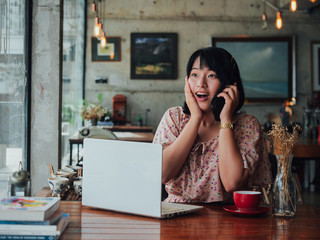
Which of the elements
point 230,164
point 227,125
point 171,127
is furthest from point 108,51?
point 230,164

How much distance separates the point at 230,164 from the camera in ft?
6.36

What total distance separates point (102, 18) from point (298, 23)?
400 centimetres

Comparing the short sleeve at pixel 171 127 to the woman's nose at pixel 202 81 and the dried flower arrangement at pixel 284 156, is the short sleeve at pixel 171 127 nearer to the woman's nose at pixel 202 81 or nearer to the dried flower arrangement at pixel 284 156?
the woman's nose at pixel 202 81

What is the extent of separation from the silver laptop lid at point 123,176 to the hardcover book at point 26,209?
10.1 inches

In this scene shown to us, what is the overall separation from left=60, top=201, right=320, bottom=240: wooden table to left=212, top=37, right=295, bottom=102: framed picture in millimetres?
7246

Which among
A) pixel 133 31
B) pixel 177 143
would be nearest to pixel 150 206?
pixel 177 143

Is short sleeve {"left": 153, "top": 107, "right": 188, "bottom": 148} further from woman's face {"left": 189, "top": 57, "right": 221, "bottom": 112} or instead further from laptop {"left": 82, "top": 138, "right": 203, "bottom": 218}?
laptop {"left": 82, "top": 138, "right": 203, "bottom": 218}

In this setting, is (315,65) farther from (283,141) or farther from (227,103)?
(283,141)

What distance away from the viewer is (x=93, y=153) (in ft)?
5.32

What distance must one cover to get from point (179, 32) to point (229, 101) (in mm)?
6931

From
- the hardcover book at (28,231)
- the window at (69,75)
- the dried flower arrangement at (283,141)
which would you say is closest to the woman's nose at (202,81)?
the dried flower arrangement at (283,141)

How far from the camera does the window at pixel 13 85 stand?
3.06 metres

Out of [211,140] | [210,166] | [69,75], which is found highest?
[69,75]

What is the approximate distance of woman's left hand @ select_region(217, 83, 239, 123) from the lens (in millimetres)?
2029
